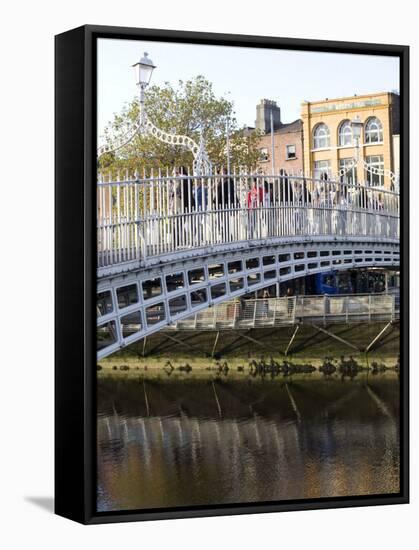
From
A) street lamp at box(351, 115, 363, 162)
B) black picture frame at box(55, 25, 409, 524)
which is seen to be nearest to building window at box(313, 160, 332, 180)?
street lamp at box(351, 115, 363, 162)

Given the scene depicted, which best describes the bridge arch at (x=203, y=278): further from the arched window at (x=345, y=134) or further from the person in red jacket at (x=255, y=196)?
the arched window at (x=345, y=134)

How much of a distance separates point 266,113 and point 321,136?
546 mm

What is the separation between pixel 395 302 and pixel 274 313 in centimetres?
111

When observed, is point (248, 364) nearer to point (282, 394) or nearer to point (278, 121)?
point (282, 394)

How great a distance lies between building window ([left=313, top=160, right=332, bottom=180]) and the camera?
12297 mm

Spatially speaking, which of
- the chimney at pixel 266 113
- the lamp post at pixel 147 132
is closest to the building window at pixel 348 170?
the chimney at pixel 266 113

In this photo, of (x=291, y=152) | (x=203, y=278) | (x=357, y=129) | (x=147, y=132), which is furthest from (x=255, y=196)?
(x=147, y=132)

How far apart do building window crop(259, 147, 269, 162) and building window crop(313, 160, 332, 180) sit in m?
0.48

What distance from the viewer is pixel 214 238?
39.1 feet

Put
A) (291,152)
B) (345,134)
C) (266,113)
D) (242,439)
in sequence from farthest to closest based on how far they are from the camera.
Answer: (242,439)
(345,134)
(291,152)
(266,113)

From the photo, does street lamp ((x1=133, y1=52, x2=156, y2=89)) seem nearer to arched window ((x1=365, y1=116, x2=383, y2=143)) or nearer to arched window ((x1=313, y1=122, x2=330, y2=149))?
arched window ((x1=313, y1=122, x2=330, y2=149))

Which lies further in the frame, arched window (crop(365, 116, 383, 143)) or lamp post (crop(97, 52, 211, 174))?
arched window (crop(365, 116, 383, 143))

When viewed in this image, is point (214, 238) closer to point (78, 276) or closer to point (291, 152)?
point (291, 152)

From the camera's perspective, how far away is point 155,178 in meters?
11.6
